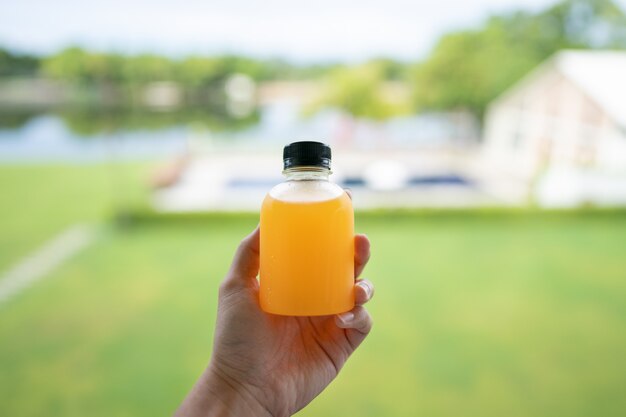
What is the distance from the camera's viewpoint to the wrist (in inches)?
29.2

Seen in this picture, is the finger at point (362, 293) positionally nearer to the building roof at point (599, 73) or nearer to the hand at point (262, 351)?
the hand at point (262, 351)

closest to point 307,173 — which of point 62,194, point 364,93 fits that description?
point 364,93

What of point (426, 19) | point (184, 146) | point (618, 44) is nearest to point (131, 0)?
point (184, 146)

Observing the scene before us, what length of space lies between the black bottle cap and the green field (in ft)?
5.29

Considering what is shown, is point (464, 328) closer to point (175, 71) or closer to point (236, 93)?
point (236, 93)

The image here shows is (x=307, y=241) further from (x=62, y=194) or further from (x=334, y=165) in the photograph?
(x=62, y=194)

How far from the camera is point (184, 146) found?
465 centimetres

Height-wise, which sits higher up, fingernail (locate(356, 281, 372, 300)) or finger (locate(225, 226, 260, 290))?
finger (locate(225, 226, 260, 290))

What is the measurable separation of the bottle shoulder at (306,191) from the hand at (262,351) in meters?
0.08

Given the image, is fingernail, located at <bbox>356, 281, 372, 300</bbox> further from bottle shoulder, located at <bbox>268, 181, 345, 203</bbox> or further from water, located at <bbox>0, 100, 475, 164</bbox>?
water, located at <bbox>0, 100, 475, 164</bbox>

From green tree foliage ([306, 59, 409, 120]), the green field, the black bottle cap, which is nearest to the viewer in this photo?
the black bottle cap

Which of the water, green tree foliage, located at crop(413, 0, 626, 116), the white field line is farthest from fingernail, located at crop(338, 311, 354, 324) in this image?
green tree foliage, located at crop(413, 0, 626, 116)

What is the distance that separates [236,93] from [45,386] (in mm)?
2334

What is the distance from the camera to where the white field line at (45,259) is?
3.39m
